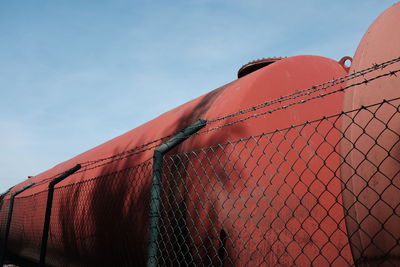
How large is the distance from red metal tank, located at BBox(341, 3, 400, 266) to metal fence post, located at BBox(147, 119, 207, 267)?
104 cm

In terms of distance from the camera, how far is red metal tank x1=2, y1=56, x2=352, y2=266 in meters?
2.01

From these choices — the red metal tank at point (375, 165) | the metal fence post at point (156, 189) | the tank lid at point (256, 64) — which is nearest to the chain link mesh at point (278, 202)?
the red metal tank at point (375, 165)

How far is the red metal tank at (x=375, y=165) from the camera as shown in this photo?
1417 mm

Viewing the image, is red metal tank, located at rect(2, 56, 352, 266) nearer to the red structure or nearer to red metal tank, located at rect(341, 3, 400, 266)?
the red structure

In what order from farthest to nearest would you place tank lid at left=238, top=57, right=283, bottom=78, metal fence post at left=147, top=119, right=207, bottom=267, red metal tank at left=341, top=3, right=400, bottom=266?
Result: 1. tank lid at left=238, top=57, right=283, bottom=78
2. metal fence post at left=147, top=119, right=207, bottom=267
3. red metal tank at left=341, top=3, right=400, bottom=266

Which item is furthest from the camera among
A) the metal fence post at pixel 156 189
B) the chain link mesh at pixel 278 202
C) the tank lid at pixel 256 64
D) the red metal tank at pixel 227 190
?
the tank lid at pixel 256 64

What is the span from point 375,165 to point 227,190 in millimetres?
862

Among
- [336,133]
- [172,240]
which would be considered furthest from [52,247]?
[336,133]

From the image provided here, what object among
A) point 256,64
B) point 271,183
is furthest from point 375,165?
point 256,64

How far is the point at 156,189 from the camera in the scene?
7.33ft

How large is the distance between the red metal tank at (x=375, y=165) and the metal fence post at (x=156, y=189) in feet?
3.41

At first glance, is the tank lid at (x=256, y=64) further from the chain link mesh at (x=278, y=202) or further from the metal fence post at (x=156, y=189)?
the metal fence post at (x=156, y=189)

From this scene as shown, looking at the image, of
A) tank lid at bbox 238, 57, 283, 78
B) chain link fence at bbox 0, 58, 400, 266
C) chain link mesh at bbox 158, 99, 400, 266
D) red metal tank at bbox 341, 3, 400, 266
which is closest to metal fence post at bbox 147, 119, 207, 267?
chain link fence at bbox 0, 58, 400, 266

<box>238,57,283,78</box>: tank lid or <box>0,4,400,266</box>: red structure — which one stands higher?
<box>238,57,283,78</box>: tank lid
